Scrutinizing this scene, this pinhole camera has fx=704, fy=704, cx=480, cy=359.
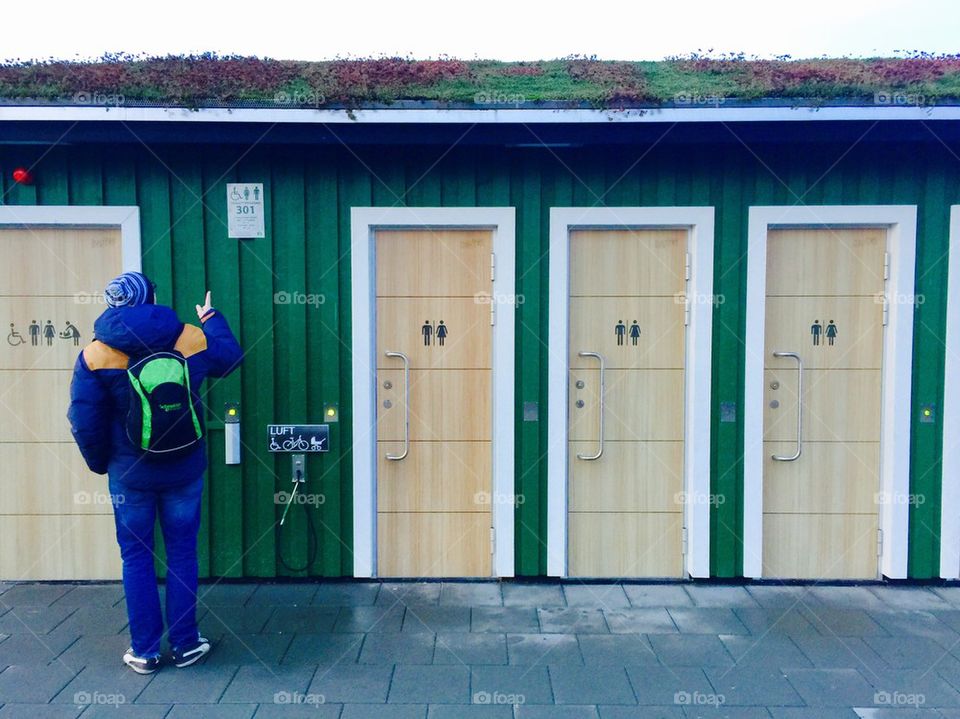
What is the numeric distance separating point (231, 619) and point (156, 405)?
5.43ft

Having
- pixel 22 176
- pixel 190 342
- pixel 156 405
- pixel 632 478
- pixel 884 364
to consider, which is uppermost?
pixel 22 176

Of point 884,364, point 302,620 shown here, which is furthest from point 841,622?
point 302,620

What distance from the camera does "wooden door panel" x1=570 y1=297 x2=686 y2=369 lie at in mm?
5113

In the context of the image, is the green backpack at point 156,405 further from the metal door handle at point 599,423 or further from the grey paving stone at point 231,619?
the metal door handle at point 599,423

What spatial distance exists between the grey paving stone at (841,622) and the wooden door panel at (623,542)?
93 cm

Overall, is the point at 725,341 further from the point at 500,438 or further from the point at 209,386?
the point at 209,386

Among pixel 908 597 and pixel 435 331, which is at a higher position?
pixel 435 331

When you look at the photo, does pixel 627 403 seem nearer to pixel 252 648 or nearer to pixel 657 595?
pixel 657 595

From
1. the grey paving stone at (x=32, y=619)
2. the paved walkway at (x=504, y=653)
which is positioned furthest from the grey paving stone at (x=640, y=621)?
the grey paving stone at (x=32, y=619)

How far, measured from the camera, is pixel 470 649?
413cm

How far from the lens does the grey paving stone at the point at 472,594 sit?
4791 mm

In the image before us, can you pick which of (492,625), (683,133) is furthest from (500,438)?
(683,133)

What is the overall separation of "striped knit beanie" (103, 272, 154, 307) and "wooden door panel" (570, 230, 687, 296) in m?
2.79

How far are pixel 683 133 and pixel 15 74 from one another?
14.8ft
